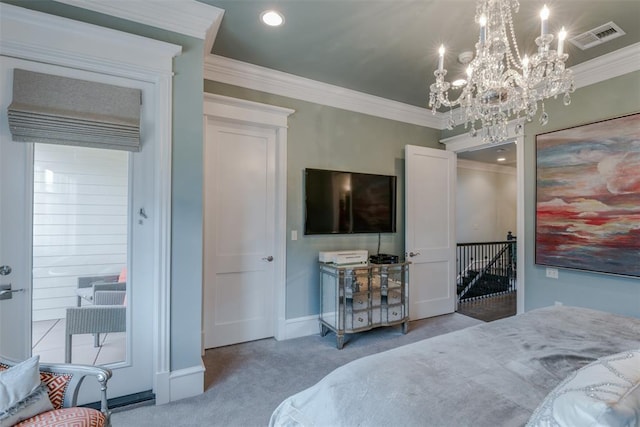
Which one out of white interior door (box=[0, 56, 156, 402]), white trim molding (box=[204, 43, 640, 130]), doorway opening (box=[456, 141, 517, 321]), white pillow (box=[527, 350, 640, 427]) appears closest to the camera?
white pillow (box=[527, 350, 640, 427])

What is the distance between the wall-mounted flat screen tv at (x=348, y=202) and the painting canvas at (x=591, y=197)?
5.20 feet

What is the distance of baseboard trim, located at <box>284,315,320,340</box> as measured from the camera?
325cm

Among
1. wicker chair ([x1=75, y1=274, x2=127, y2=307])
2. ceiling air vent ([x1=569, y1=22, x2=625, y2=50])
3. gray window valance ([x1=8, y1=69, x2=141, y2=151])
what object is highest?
ceiling air vent ([x1=569, y1=22, x2=625, y2=50])

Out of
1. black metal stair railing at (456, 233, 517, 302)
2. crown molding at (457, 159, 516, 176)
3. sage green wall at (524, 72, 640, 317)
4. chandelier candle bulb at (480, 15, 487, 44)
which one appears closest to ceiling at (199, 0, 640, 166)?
sage green wall at (524, 72, 640, 317)

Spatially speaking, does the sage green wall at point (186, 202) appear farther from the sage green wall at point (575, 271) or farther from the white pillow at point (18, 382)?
the sage green wall at point (575, 271)

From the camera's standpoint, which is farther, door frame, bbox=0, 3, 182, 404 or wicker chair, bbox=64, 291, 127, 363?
wicker chair, bbox=64, 291, 127, 363

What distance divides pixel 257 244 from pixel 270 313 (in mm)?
780

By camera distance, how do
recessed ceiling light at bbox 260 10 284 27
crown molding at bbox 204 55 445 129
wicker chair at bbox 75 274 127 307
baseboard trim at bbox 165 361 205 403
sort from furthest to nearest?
crown molding at bbox 204 55 445 129 → recessed ceiling light at bbox 260 10 284 27 → baseboard trim at bbox 165 361 205 403 → wicker chair at bbox 75 274 127 307

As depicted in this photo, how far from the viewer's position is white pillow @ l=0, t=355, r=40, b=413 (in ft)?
3.98

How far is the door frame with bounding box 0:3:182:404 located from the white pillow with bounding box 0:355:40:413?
79cm

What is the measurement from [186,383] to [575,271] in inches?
142

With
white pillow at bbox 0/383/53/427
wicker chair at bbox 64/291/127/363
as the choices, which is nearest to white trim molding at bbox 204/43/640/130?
wicker chair at bbox 64/291/127/363

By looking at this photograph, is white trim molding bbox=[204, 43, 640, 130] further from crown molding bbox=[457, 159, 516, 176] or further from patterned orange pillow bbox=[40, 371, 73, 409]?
crown molding bbox=[457, 159, 516, 176]

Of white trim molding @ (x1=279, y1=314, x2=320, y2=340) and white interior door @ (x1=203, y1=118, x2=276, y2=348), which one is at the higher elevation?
white interior door @ (x1=203, y1=118, x2=276, y2=348)
